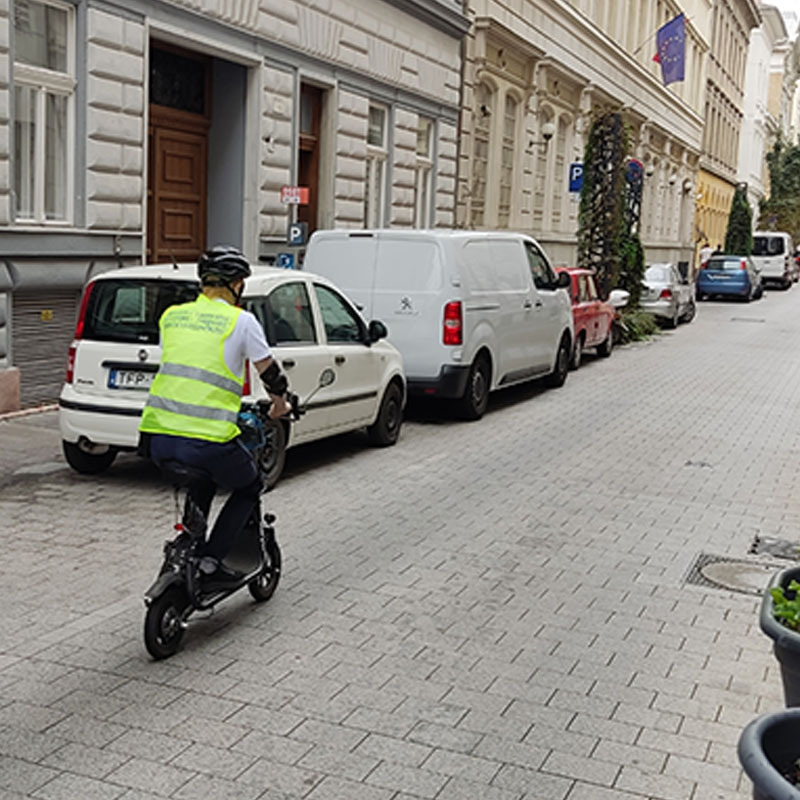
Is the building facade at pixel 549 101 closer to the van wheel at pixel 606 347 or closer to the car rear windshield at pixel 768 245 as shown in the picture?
the van wheel at pixel 606 347

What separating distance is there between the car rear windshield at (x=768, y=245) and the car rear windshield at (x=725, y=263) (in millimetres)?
12309

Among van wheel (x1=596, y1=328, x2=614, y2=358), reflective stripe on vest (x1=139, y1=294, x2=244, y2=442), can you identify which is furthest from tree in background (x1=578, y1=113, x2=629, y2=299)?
reflective stripe on vest (x1=139, y1=294, x2=244, y2=442)

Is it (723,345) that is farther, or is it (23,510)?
(723,345)

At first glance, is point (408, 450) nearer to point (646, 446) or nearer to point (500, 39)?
point (646, 446)

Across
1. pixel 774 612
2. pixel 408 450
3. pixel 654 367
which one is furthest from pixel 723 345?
pixel 774 612

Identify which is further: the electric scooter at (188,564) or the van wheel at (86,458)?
the van wheel at (86,458)

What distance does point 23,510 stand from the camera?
8.18 m

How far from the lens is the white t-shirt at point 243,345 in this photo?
18.1 ft

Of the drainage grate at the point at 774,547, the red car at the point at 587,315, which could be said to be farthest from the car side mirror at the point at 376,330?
the red car at the point at 587,315

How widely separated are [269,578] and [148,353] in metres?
2.82

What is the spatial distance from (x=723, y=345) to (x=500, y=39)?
767 cm

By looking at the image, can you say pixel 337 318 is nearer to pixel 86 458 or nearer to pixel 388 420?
pixel 388 420

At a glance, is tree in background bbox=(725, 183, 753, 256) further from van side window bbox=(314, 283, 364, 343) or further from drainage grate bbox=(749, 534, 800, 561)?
drainage grate bbox=(749, 534, 800, 561)

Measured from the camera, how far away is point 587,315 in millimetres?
18719
